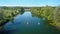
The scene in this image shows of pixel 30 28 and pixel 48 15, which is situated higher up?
pixel 48 15

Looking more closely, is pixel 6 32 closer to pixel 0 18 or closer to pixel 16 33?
pixel 16 33

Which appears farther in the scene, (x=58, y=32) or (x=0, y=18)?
(x=0, y=18)

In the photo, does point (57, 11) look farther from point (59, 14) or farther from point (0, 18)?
point (0, 18)

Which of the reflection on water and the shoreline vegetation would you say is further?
→ the shoreline vegetation

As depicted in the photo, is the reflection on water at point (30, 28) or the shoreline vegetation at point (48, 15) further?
the shoreline vegetation at point (48, 15)

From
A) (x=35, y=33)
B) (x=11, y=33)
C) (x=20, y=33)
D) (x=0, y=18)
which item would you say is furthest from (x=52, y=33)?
(x=0, y=18)

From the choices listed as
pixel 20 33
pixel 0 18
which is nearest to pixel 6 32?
pixel 20 33

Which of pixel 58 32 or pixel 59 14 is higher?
pixel 59 14

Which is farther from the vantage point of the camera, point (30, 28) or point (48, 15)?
point (48, 15)

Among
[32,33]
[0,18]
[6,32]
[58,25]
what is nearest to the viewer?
[32,33]

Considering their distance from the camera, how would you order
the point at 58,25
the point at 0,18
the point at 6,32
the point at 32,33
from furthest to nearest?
the point at 0,18 < the point at 58,25 < the point at 6,32 < the point at 32,33
